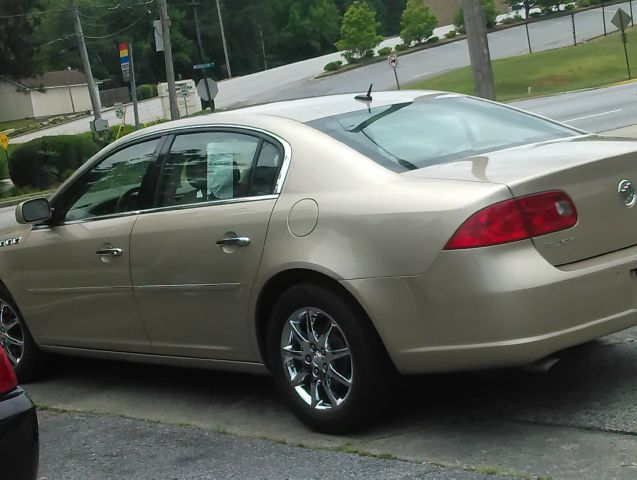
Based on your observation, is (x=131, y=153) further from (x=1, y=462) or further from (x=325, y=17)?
(x=325, y=17)

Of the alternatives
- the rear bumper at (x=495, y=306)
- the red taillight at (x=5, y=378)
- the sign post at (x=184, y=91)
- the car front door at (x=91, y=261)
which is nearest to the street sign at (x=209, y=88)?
the sign post at (x=184, y=91)

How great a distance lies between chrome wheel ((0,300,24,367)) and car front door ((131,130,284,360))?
55.3 inches

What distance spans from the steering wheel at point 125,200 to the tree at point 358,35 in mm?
64037

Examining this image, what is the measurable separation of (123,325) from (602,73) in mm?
40907

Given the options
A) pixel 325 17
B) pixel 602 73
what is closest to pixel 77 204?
pixel 602 73

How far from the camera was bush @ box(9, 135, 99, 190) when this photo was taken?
105 ft

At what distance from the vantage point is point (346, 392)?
Answer: 4.40 meters

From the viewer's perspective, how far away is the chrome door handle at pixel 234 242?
15.3ft

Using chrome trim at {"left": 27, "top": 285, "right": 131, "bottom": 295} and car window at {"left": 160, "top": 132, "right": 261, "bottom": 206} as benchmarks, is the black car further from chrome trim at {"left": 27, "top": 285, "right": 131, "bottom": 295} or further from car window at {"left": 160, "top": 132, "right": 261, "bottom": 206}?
chrome trim at {"left": 27, "top": 285, "right": 131, "bottom": 295}

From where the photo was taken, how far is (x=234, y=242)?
15.4 ft

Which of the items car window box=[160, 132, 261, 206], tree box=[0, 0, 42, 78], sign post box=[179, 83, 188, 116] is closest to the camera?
car window box=[160, 132, 261, 206]

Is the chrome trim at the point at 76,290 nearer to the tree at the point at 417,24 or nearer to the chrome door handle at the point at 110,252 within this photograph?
the chrome door handle at the point at 110,252

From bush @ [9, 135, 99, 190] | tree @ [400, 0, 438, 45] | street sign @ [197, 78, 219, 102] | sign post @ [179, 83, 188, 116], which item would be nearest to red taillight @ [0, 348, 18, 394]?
bush @ [9, 135, 99, 190]

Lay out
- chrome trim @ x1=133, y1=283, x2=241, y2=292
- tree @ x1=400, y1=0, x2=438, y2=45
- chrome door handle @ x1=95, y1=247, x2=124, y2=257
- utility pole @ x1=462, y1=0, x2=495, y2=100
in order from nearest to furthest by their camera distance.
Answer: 1. chrome trim @ x1=133, y1=283, x2=241, y2=292
2. chrome door handle @ x1=95, y1=247, x2=124, y2=257
3. utility pole @ x1=462, y1=0, x2=495, y2=100
4. tree @ x1=400, y1=0, x2=438, y2=45
